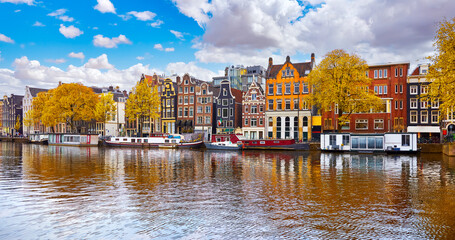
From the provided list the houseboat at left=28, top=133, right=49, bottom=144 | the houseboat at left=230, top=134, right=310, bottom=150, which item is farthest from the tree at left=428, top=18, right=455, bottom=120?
the houseboat at left=28, top=133, right=49, bottom=144

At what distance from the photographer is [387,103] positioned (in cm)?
7131

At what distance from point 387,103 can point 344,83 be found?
19.3 metres

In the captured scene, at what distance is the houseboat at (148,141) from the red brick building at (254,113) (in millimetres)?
17568

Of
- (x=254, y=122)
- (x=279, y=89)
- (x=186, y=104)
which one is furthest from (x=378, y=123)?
(x=186, y=104)

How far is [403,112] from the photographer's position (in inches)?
2817

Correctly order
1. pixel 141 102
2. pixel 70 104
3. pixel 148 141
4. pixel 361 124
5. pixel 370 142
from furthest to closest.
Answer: pixel 70 104 → pixel 141 102 → pixel 148 141 → pixel 361 124 → pixel 370 142

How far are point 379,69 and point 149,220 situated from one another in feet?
230

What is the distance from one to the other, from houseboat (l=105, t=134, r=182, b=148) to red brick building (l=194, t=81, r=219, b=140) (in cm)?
1496

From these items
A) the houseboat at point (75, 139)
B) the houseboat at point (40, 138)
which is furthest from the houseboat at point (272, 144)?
the houseboat at point (40, 138)

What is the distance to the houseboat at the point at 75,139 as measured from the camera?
82625mm

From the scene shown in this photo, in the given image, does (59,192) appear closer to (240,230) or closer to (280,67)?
(240,230)

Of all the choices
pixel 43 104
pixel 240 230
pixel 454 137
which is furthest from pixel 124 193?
pixel 43 104

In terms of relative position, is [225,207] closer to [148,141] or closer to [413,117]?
[148,141]

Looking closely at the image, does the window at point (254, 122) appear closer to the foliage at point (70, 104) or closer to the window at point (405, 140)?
the window at point (405, 140)
